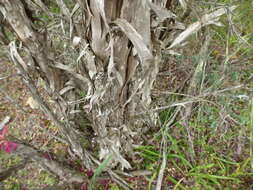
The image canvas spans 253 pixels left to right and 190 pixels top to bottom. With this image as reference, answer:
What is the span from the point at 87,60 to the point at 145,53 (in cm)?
17

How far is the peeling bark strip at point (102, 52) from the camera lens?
402mm

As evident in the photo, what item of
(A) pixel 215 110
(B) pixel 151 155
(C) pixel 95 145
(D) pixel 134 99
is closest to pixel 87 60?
(D) pixel 134 99

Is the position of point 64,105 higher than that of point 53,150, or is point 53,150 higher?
point 64,105

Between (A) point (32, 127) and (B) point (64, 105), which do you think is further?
(A) point (32, 127)

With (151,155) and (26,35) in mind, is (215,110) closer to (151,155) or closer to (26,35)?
(151,155)

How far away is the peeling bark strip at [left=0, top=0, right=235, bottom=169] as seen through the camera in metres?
0.40

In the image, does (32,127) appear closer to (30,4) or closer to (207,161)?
(30,4)

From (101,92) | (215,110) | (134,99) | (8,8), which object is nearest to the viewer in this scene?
(8,8)

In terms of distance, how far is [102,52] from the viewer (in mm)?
481

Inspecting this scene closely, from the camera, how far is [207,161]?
109 centimetres

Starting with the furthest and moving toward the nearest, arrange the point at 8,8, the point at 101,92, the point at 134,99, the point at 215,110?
1. the point at 215,110
2. the point at 134,99
3. the point at 101,92
4. the point at 8,8

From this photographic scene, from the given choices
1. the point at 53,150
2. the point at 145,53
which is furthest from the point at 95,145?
the point at 145,53

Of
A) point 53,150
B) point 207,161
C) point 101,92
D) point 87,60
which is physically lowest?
point 207,161

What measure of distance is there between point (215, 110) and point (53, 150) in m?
1.01
